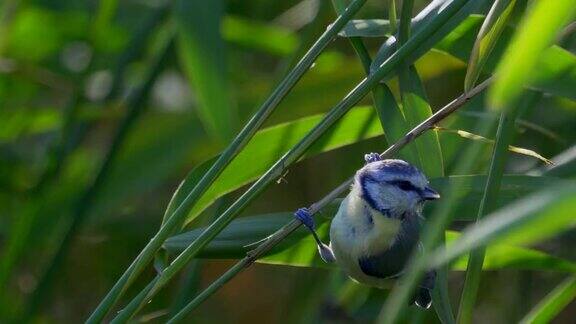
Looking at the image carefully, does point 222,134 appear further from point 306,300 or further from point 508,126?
point 306,300

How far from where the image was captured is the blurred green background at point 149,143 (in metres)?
1.71

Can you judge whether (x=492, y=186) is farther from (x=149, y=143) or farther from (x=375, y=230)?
(x=149, y=143)

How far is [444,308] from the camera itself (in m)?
1.07

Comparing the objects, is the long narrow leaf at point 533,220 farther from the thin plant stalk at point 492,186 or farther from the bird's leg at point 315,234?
the bird's leg at point 315,234

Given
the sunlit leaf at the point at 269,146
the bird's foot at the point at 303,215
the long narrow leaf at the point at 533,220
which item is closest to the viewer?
the long narrow leaf at the point at 533,220

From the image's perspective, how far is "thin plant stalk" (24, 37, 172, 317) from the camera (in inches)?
63.0

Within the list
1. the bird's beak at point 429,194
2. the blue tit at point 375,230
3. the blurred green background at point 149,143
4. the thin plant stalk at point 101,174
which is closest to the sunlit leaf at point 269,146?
the blue tit at point 375,230

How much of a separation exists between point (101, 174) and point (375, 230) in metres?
0.55

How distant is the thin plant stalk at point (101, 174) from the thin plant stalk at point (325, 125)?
0.66 metres

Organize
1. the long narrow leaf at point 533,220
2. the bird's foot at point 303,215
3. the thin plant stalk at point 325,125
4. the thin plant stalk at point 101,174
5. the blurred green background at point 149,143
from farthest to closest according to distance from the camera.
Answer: the blurred green background at point 149,143
the thin plant stalk at point 101,174
the bird's foot at point 303,215
the thin plant stalk at point 325,125
the long narrow leaf at point 533,220

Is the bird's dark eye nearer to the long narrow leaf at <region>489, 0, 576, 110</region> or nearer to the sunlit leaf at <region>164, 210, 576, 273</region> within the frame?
the sunlit leaf at <region>164, 210, 576, 273</region>

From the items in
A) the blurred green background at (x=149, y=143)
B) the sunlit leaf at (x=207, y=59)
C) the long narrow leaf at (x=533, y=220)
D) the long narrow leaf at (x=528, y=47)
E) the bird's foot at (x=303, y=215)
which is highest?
the long narrow leaf at (x=528, y=47)

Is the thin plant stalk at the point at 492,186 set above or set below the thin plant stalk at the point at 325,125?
below

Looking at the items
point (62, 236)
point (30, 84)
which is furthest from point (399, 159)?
point (30, 84)
